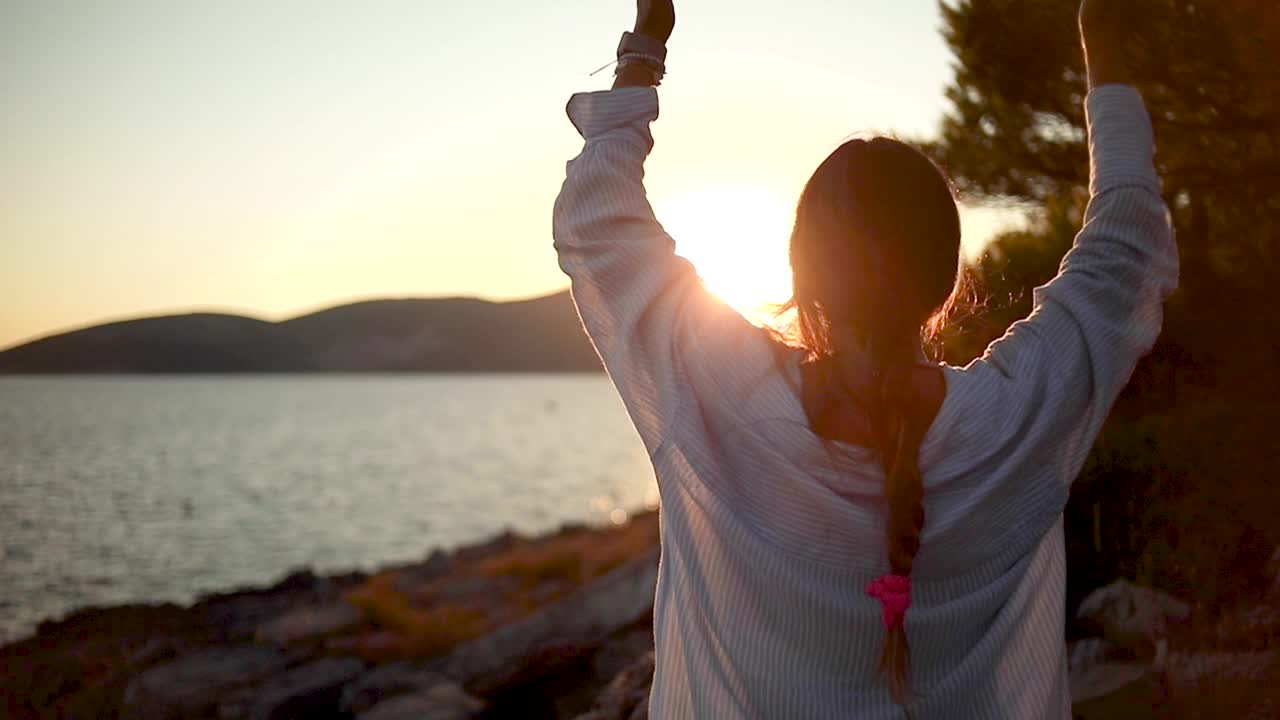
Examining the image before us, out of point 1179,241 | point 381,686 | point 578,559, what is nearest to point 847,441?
point 381,686

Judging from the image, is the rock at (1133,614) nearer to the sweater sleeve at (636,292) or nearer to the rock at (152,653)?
the sweater sleeve at (636,292)

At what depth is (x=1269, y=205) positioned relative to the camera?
927cm

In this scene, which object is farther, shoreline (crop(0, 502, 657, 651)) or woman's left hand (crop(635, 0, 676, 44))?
shoreline (crop(0, 502, 657, 651))

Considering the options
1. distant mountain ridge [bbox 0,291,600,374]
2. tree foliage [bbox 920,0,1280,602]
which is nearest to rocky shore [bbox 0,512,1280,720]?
tree foliage [bbox 920,0,1280,602]

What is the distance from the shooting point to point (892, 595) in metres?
1.51

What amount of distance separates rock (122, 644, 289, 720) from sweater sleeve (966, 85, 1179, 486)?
30.6 ft

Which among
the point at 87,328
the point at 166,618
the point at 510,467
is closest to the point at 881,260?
the point at 166,618

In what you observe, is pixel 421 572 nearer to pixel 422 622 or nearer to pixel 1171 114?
pixel 422 622

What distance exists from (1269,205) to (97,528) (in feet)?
84.5

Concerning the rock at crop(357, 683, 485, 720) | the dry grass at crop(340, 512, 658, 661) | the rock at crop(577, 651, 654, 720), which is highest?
the rock at crop(577, 651, 654, 720)

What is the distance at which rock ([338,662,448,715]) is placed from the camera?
28.0 feet

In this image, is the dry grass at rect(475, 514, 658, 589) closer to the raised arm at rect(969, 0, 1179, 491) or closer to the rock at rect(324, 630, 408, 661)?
the rock at rect(324, 630, 408, 661)

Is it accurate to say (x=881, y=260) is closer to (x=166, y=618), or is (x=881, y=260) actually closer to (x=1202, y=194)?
(x=1202, y=194)

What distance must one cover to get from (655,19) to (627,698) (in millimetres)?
5080
